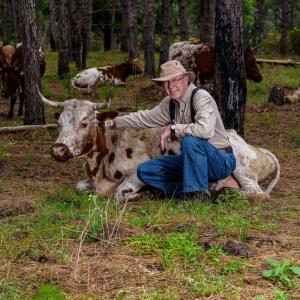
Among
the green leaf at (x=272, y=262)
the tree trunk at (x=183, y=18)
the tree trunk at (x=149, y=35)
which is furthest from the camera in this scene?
the tree trunk at (x=183, y=18)

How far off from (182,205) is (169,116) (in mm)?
1138

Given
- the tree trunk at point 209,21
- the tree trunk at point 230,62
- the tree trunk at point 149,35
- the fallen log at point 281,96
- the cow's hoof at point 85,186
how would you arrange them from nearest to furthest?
the cow's hoof at point 85,186 → the tree trunk at point 230,62 → the fallen log at point 281,96 → the tree trunk at point 149,35 → the tree trunk at point 209,21

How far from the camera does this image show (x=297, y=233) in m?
5.75

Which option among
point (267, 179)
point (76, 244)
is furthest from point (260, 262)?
point (267, 179)

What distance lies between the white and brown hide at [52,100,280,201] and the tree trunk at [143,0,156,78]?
1290 centimetres

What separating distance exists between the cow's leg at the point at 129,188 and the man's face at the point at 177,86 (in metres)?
1.26

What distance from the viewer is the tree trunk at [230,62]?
375 inches

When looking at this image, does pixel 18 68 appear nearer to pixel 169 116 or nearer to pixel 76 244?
pixel 169 116

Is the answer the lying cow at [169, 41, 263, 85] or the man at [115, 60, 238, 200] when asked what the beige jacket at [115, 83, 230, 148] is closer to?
the man at [115, 60, 238, 200]

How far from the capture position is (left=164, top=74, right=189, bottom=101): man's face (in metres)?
6.80

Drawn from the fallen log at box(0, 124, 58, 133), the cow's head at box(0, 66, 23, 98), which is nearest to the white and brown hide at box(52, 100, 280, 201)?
the fallen log at box(0, 124, 58, 133)

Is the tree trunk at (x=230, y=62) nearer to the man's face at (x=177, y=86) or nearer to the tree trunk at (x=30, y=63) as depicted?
the man's face at (x=177, y=86)

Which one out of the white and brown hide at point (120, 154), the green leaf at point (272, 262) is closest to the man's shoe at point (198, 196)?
the white and brown hide at point (120, 154)

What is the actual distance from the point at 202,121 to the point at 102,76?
14.3 meters
